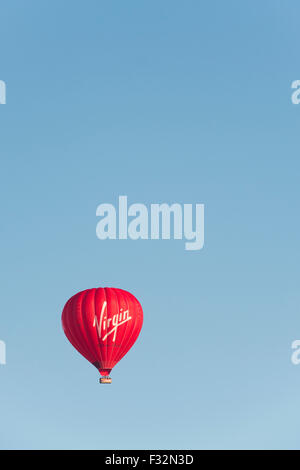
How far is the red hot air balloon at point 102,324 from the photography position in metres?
124

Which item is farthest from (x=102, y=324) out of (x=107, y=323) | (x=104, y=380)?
(x=104, y=380)

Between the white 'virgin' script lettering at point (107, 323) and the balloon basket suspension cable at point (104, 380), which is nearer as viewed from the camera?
the white 'virgin' script lettering at point (107, 323)

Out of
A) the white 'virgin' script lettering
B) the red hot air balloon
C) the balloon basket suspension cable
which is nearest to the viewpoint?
the white 'virgin' script lettering

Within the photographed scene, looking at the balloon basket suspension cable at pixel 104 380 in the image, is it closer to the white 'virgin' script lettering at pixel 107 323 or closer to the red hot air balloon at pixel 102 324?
the red hot air balloon at pixel 102 324

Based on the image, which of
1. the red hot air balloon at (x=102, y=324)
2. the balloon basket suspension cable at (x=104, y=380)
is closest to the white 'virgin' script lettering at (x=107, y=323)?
the red hot air balloon at (x=102, y=324)

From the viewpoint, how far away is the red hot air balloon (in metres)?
124

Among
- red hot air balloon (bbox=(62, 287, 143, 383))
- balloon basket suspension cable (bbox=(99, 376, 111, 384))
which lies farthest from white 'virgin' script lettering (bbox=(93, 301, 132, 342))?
balloon basket suspension cable (bbox=(99, 376, 111, 384))

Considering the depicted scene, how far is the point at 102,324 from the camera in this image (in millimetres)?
123938

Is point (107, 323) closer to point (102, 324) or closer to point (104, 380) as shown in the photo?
point (102, 324)

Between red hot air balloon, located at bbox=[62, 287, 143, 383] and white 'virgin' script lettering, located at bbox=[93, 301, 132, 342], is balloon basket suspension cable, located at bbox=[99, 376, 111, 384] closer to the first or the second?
red hot air balloon, located at bbox=[62, 287, 143, 383]

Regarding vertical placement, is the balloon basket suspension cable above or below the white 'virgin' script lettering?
below
